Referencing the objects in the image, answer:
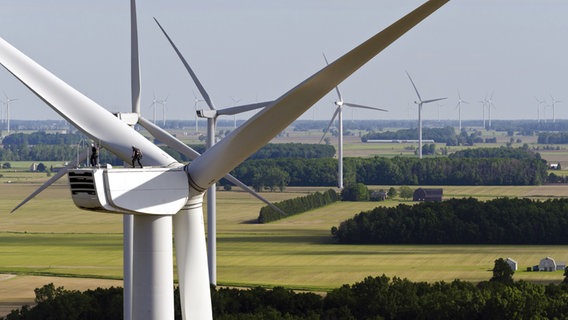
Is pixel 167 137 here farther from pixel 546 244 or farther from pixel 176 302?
pixel 546 244

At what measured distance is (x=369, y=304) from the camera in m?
78.1

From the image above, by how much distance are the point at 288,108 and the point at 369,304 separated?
39.8 m

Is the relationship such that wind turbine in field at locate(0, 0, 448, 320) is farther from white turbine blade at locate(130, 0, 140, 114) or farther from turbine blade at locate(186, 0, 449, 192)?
white turbine blade at locate(130, 0, 140, 114)

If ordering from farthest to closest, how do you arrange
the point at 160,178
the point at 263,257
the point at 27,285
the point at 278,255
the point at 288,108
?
the point at 278,255, the point at 263,257, the point at 27,285, the point at 160,178, the point at 288,108

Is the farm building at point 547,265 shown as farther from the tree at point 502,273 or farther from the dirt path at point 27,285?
the dirt path at point 27,285

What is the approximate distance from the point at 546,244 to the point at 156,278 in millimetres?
106791

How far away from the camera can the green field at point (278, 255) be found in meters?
115

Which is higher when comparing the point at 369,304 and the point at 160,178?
the point at 160,178

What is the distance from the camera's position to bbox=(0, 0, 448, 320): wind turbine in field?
39.8 metres

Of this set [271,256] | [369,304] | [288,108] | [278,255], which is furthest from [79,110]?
[278,255]

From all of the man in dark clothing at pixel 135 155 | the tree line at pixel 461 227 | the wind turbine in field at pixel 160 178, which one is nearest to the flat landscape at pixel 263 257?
the tree line at pixel 461 227

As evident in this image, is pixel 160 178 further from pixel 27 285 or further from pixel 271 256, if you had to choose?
pixel 271 256

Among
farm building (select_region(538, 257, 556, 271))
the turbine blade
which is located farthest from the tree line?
the turbine blade

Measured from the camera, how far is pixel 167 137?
59219 mm
